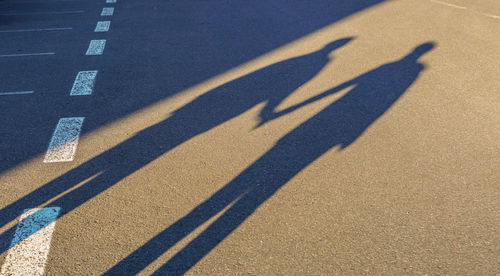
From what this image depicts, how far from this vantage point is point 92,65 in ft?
29.5

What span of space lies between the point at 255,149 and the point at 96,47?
17.3 feet

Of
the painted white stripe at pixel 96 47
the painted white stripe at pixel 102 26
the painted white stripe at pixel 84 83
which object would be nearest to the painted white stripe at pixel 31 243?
the painted white stripe at pixel 84 83

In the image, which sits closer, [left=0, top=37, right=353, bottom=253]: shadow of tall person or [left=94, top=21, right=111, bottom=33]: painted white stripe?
[left=0, top=37, right=353, bottom=253]: shadow of tall person

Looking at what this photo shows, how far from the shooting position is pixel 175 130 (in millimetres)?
6734

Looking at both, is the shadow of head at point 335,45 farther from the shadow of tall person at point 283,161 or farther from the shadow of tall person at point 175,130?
the shadow of tall person at point 283,161

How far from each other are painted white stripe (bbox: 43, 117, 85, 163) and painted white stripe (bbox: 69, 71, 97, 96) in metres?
0.95

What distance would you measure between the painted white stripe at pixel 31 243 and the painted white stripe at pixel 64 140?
3.64 feet

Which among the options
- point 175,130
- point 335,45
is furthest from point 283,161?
point 335,45

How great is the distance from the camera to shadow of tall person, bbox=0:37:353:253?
17.8 ft

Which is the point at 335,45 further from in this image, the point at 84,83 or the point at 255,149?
the point at 84,83

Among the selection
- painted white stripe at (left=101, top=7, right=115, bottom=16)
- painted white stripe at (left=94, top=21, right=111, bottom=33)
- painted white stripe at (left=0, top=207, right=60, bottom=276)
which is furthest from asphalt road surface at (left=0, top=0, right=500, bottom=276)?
painted white stripe at (left=101, top=7, right=115, bottom=16)

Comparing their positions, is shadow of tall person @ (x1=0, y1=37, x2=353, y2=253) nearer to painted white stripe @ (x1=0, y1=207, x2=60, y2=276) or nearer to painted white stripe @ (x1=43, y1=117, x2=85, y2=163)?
painted white stripe @ (x1=0, y1=207, x2=60, y2=276)

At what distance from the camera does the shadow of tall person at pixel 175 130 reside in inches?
214

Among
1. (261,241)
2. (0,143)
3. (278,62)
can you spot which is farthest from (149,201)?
(278,62)
